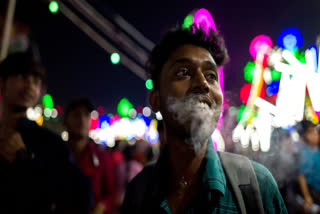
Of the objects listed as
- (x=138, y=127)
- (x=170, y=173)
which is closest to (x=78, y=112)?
(x=170, y=173)

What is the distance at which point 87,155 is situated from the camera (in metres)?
3.10

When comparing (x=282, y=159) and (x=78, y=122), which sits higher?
(x=78, y=122)

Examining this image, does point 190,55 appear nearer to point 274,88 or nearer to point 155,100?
point 155,100

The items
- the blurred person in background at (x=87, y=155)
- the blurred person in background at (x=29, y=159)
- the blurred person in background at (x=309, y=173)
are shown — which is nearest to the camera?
the blurred person in background at (x=29, y=159)

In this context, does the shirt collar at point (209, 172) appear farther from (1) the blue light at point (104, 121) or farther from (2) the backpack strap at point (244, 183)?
(1) the blue light at point (104, 121)

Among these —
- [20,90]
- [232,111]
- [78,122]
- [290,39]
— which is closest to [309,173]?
[232,111]

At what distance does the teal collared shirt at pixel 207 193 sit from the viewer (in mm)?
1201

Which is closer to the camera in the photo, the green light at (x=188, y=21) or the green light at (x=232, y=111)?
the green light at (x=188, y=21)

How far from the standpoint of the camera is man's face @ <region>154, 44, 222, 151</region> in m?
1.33

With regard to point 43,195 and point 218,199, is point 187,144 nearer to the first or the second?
point 218,199

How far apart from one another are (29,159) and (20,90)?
0.51 meters

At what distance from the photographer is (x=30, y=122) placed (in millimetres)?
1829

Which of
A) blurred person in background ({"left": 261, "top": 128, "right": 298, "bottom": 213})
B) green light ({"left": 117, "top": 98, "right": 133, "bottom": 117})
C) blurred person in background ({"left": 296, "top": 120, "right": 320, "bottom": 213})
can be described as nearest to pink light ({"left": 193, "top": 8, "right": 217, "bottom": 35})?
blurred person in background ({"left": 261, "top": 128, "right": 298, "bottom": 213})

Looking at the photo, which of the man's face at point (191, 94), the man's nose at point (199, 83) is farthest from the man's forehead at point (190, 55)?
the man's nose at point (199, 83)
